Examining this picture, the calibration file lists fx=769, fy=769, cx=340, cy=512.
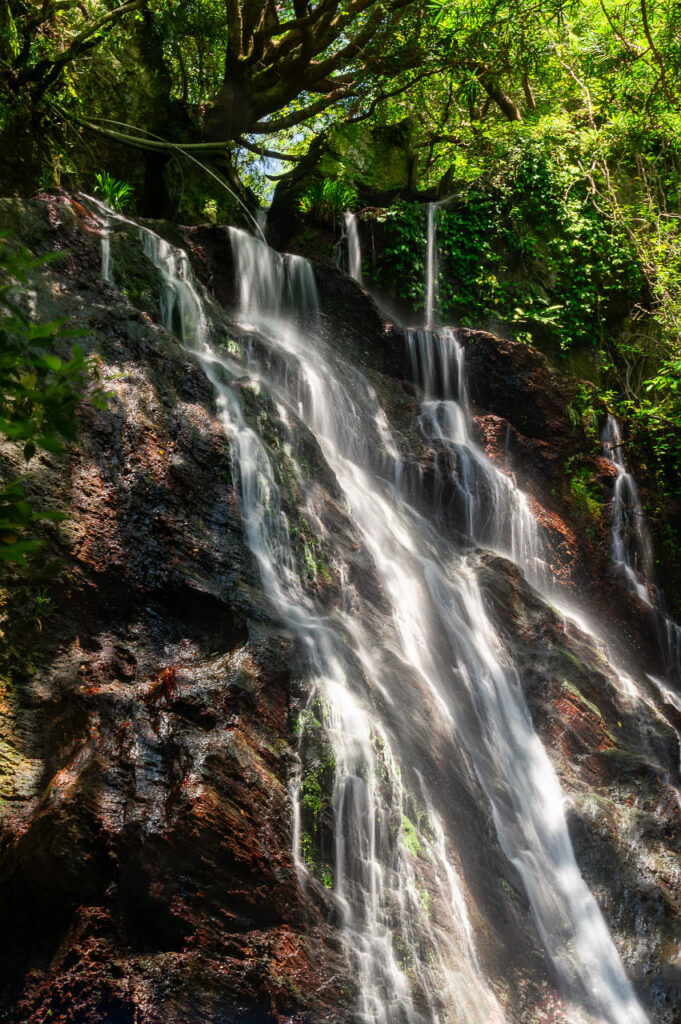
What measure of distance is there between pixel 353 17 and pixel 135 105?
3306mm

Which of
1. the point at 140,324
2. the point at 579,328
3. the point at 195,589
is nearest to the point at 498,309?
the point at 579,328

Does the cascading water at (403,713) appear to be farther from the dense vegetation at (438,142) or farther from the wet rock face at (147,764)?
the dense vegetation at (438,142)

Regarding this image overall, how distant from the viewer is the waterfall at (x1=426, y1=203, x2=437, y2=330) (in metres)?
12.0

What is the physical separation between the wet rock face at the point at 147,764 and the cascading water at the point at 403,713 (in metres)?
0.29

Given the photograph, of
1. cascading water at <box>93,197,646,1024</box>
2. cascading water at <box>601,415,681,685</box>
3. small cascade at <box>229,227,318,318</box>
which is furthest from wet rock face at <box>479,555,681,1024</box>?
small cascade at <box>229,227,318,318</box>

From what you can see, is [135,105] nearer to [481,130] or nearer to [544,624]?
[481,130]

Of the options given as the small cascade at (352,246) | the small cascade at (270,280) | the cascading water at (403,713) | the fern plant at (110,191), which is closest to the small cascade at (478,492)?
the cascading water at (403,713)

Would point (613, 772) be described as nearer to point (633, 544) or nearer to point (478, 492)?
point (478, 492)

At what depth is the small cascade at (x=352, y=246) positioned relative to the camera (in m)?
12.1

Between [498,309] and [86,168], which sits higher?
[86,168]

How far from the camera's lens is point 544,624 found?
7301 millimetres

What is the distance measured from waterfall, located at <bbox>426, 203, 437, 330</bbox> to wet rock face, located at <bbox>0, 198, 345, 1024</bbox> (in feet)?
24.4

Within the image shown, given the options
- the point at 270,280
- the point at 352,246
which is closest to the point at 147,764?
the point at 270,280

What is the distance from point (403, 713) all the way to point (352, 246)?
29.8ft
